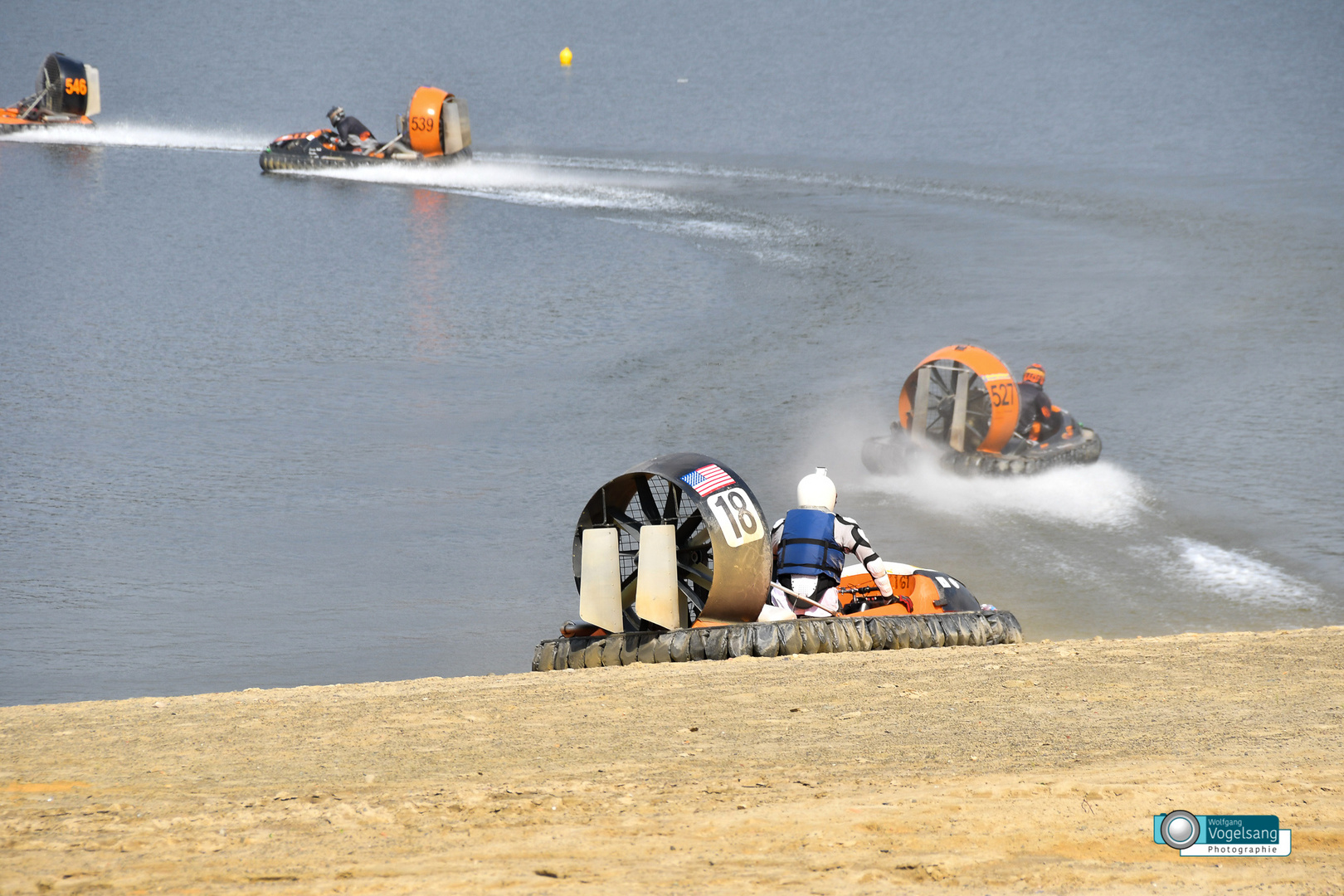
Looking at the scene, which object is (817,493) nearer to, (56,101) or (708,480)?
(708,480)

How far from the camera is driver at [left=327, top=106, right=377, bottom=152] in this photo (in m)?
36.4

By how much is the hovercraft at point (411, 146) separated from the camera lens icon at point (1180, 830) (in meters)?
35.0

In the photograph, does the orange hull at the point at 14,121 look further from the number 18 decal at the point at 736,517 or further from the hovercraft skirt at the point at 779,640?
the number 18 decal at the point at 736,517

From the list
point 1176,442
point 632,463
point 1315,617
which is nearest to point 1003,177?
point 1176,442

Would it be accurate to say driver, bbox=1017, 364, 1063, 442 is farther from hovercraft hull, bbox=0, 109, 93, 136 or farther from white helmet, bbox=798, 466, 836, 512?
hovercraft hull, bbox=0, 109, 93, 136

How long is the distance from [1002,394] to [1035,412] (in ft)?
3.39

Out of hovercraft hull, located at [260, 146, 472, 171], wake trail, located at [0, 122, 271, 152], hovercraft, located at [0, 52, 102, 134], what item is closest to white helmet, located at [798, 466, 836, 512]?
hovercraft hull, located at [260, 146, 472, 171]

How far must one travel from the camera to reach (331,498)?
47.4ft

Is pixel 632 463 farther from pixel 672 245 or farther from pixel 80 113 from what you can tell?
pixel 80 113

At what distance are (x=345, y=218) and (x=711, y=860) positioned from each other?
1244 inches

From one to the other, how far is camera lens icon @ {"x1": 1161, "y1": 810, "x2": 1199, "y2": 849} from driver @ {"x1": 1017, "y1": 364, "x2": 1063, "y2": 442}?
11.2m

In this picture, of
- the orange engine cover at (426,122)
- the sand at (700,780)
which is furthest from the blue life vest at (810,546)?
the orange engine cover at (426,122)

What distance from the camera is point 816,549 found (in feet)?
28.6

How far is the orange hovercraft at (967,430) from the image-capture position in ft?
49.0
